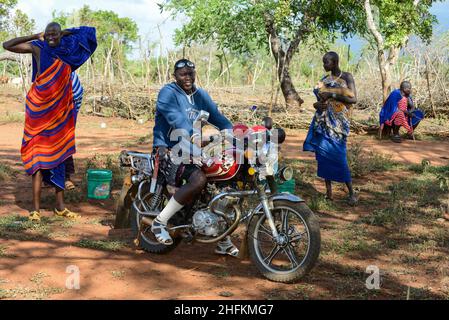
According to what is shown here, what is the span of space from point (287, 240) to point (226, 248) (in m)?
0.79

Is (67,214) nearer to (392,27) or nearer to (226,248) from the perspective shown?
(226,248)

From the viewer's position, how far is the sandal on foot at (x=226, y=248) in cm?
471

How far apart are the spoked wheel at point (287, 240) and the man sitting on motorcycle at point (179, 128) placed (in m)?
0.50

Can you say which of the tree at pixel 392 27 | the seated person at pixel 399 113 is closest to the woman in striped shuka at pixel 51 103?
the seated person at pixel 399 113

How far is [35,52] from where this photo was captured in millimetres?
5727

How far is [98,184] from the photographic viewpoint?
645cm

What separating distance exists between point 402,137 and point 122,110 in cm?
679

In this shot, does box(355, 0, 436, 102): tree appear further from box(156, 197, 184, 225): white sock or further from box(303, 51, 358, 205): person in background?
box(156, 197, 184, 225): white sock

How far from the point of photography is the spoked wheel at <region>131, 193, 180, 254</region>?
15.6ft

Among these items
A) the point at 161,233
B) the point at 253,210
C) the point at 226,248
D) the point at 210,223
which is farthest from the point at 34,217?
the point at 253,210

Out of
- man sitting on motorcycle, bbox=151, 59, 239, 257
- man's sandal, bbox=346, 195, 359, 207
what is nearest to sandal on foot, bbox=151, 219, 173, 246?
man sitting on motorcycle, bbox=151, 59, 239, 257

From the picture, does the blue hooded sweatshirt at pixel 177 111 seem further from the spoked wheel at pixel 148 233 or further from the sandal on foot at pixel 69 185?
the sandal on foot at pixel 69 185
